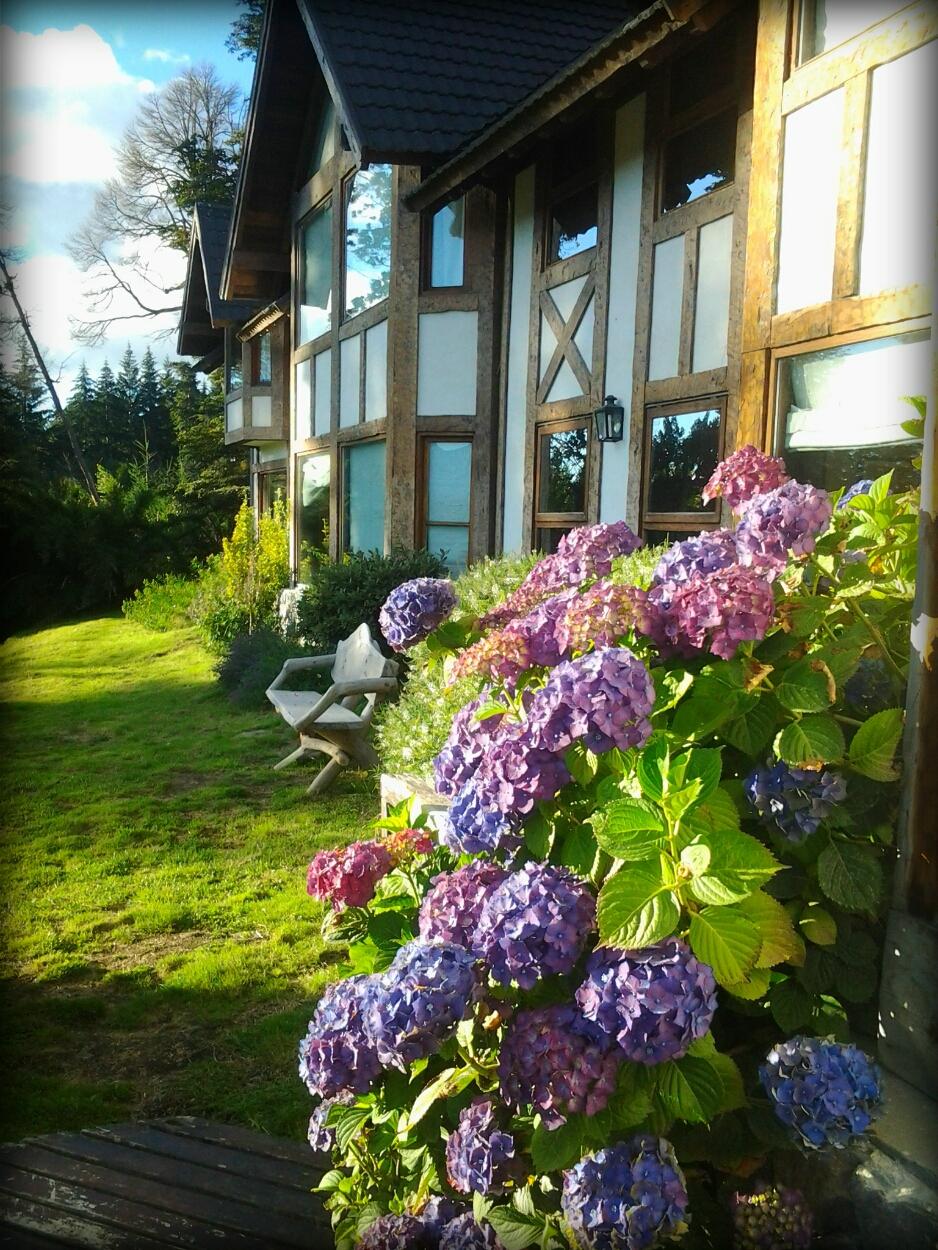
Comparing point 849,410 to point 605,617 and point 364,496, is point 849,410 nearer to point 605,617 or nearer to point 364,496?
point 605,617

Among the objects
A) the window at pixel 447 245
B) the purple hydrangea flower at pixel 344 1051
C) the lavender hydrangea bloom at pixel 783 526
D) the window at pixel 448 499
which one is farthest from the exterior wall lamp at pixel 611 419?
the purple hydrangea flower at pixel 344 1051

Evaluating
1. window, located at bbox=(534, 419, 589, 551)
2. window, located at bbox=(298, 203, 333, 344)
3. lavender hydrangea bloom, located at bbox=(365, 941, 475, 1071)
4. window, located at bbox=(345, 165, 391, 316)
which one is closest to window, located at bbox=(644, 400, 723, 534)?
window, located at bbox=(534, 419, 589, 551)

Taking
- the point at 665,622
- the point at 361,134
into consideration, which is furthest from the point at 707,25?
the point at 665,622

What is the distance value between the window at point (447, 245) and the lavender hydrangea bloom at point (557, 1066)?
9761 millimetres

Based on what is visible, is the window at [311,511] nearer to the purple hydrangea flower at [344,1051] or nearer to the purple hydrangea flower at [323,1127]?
the purple hydrangea flower at [323,1127]

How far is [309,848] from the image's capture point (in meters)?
5.57

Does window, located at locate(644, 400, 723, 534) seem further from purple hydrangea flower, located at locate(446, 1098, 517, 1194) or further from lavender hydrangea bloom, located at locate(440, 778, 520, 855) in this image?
purple hydrangea flower, located at locate(446, 1098, 517, 1194)

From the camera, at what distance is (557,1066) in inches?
52.6

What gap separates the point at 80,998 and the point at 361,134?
8093 millimetres

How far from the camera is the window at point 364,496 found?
38.1 feet

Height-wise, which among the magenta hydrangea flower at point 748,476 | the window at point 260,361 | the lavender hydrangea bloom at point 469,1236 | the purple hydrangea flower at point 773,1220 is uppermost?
the window at point 260,361

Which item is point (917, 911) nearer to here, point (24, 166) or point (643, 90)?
point (24, 166)

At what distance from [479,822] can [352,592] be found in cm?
850

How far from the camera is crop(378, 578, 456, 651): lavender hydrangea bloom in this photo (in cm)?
203
